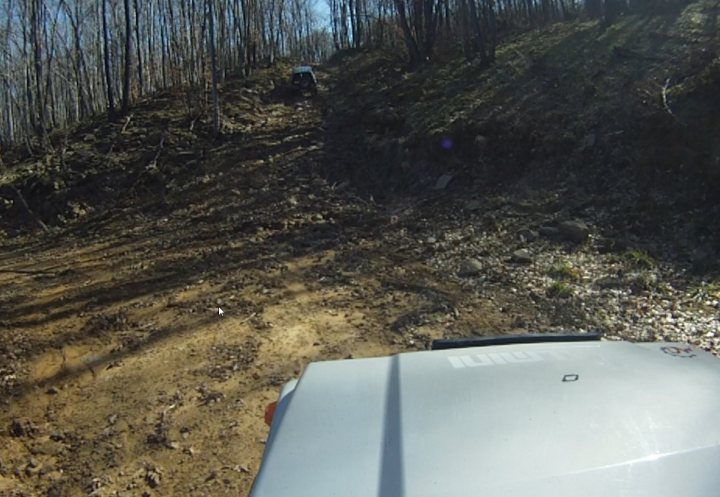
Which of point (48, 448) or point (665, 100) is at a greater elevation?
point (665, 100)

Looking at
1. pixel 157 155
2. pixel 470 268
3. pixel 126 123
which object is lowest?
pixel 470 268

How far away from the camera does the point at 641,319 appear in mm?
5758

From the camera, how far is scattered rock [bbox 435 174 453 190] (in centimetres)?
1094

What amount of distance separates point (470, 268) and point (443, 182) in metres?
3.94

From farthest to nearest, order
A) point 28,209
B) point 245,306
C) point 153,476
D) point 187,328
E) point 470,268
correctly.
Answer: point 28,209, point 470,268, point 245,306, point 187,328, point 153,476

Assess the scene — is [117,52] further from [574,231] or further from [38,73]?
[574,231]

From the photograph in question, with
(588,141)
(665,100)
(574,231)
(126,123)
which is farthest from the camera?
(126,123)

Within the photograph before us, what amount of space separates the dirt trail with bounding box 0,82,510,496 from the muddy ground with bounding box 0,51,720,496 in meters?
0.02

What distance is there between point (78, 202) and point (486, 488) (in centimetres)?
1440

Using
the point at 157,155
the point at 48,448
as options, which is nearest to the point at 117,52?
the point at 157,155

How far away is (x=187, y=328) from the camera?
19.7 ft

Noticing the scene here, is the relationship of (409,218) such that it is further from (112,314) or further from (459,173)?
(112,314)

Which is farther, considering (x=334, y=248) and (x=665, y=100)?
(x=665, y=100)

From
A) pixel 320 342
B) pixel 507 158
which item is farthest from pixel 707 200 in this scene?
pixel 320 342
